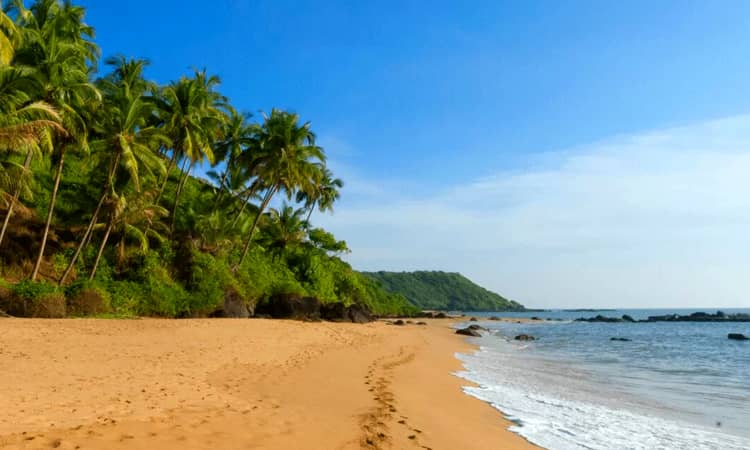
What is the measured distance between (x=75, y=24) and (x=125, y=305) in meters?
18.3

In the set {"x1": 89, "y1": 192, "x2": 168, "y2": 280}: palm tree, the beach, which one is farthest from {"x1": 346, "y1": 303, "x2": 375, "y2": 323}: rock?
the beach

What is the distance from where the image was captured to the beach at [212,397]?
539 centimetres

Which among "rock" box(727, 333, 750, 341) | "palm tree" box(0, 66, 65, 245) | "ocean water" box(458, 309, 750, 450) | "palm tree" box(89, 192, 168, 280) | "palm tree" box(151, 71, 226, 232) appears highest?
"palm tree" box(151, 71, 226, 232)

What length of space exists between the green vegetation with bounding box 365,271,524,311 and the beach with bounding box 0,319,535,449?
13959cm

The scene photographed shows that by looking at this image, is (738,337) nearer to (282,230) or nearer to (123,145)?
(282,230)

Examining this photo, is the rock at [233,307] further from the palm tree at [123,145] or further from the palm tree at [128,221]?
the palm tree at [123,145]

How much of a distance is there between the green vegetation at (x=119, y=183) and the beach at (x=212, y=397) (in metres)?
5.70

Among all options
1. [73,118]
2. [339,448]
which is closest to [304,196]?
[73,118]

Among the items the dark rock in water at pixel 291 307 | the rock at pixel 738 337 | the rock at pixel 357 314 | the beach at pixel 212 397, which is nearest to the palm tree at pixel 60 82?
the beach at pixel 212 397

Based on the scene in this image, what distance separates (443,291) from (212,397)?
159 m

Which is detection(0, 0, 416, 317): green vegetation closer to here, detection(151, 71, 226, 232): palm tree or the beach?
detection(151, 71, 226, 232): palm tree

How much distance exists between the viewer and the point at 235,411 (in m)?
6.54

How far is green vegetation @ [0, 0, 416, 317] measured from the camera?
16.7 meters

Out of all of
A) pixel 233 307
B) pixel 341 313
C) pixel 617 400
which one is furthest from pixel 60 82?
pixel 617 400
